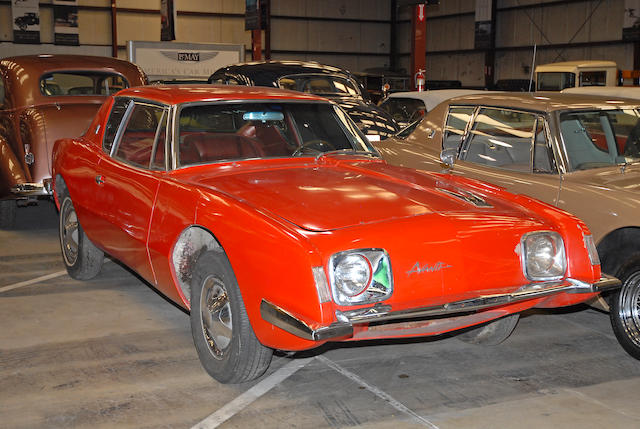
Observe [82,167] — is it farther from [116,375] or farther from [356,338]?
[356,338]

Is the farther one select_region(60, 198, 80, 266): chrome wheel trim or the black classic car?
the black classic car

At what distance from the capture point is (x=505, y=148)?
5.62m

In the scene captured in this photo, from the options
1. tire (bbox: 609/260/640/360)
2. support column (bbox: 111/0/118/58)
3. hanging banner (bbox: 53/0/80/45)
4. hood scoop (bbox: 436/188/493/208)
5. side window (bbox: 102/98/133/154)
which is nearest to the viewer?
hood scoop (bbox: 436/188/493/208)

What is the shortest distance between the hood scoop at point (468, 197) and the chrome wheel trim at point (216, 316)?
131cm

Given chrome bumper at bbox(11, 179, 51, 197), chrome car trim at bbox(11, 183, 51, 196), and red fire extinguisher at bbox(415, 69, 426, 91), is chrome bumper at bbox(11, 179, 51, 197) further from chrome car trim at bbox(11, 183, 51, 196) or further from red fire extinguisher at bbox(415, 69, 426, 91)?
red fire extinguisher at bbox(415, 69, 426, 91)

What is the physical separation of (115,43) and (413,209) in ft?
91.9

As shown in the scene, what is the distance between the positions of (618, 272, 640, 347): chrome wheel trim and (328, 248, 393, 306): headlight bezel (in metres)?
1.75

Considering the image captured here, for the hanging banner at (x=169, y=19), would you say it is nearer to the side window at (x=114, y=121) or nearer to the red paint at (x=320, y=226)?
the side window at (x=114, y=121)

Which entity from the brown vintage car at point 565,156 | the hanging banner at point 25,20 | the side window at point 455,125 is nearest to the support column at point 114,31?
the hanging banner at point 25,20

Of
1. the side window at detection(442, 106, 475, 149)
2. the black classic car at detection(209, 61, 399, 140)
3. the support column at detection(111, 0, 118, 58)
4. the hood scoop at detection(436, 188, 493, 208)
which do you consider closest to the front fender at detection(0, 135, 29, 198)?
the side window at detection(442, 106, 475, 149)

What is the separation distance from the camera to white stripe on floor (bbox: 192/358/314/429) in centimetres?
346

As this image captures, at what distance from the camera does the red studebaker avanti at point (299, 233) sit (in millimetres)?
3246

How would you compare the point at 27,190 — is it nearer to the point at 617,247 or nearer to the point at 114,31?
the point at 617,247

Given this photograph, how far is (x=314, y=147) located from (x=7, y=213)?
15.3 ft
